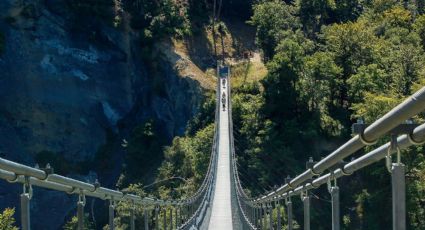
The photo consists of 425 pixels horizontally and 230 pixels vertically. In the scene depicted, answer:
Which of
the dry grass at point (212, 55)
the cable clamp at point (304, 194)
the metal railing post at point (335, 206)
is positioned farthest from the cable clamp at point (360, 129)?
the dry grass at point (212, 55)

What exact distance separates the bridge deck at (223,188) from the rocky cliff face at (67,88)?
5.45 metres

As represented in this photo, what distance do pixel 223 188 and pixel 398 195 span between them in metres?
28.2

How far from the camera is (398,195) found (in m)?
3.07

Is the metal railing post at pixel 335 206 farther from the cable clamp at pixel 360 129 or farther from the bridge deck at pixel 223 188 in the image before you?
the bridge deck at pixel 223 188

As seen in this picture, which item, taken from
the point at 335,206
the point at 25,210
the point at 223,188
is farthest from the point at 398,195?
the point at 223,188

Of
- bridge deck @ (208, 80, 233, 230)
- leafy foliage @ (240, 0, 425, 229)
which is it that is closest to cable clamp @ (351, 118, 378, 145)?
bridge deck @ (208, 80, 233, 230)

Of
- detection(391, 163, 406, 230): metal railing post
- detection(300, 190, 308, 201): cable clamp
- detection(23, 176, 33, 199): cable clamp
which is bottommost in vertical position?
detection(391, 163, 406, 230): metal railing post

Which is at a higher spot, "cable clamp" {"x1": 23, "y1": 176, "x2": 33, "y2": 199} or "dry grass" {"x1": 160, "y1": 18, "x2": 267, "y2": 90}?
"dry grass" {"x1": 160, "y1": 18, "x2": 267, "y2": 90}

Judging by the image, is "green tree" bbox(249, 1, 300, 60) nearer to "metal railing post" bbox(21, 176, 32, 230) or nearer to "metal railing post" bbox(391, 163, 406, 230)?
"metal railing post" bbox(21, 176, 32, 230)

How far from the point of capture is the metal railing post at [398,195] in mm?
2954

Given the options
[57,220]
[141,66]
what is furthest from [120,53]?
[57,220]

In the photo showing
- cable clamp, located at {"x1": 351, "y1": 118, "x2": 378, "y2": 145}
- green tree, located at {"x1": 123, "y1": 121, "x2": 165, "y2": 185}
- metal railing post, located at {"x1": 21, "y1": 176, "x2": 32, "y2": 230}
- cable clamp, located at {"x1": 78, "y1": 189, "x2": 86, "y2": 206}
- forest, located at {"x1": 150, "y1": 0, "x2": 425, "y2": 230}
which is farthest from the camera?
green tree, located at {"x1": 123, "y1": 121, "x2": 165, "y2": 185}

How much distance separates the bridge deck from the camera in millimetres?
22234

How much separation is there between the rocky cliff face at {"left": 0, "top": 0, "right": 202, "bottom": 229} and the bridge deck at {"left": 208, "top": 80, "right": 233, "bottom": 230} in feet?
17.9
